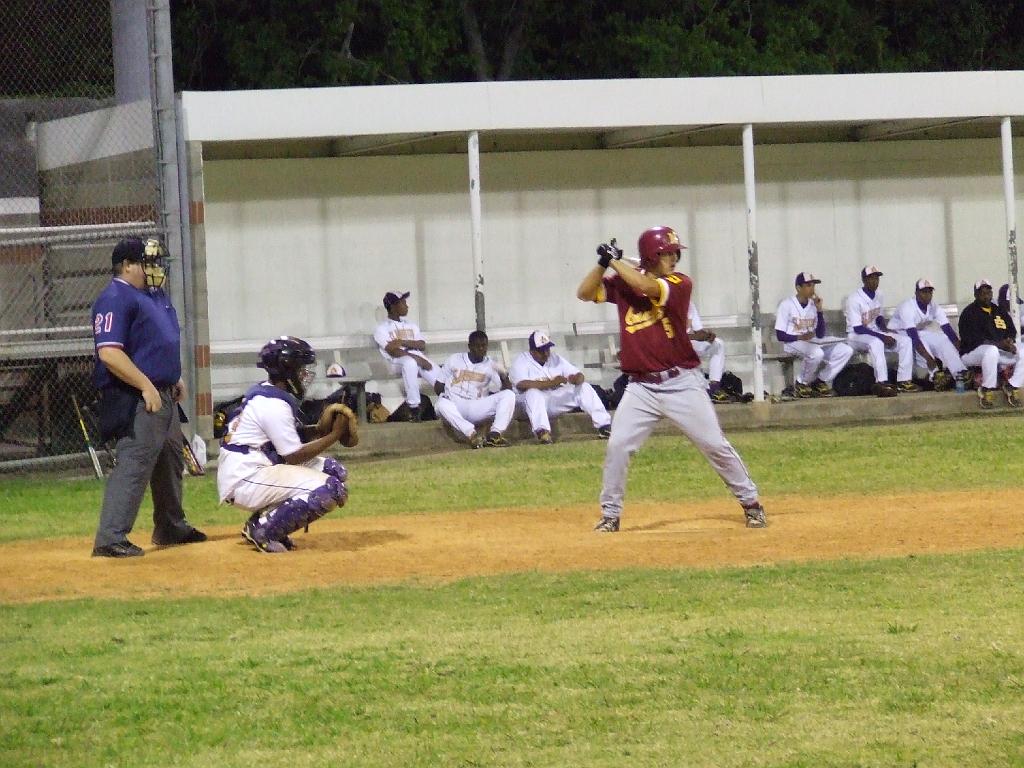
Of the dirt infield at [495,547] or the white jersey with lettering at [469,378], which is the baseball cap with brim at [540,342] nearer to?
the white jersey with lettering at [469,378]

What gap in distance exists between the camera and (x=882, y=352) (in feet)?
58.3

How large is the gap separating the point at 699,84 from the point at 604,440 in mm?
4038

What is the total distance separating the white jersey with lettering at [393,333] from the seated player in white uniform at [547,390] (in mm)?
1223

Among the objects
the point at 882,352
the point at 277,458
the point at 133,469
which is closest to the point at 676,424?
the point at 277,458

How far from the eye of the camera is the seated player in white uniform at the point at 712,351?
17547 millimetres

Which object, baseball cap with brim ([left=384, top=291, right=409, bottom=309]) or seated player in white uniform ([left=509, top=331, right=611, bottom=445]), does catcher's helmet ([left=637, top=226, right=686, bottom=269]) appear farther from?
baseball cap with brim ([left=384, top=291, right=409, bottom=309])

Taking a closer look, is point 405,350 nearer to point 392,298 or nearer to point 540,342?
point 392,298

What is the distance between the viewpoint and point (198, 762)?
5.05 metres

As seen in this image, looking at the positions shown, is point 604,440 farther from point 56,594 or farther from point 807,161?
point 56,594

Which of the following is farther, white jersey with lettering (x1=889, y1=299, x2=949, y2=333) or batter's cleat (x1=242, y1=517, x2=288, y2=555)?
white jersey with lettering (x1=889, y1=299, x2=949, y2=333)

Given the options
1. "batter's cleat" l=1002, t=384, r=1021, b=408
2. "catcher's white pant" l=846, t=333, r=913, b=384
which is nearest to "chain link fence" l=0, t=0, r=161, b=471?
"catcher's white pant" l=846, t=333, r=913, b=384

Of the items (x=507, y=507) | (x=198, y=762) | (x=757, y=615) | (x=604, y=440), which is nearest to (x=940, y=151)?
(x=604, y=440)

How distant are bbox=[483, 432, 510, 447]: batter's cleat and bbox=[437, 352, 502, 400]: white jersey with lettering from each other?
1.59 ft

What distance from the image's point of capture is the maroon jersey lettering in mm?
9484
